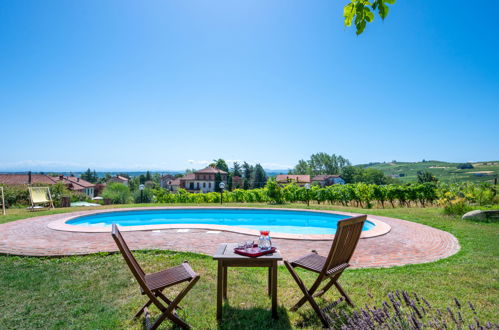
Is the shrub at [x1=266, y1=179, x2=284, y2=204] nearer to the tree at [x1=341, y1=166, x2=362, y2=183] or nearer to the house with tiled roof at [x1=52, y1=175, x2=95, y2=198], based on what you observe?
the house with tiled roof at [x1=52, y1=175, x2=95, y2=198]

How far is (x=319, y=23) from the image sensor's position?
1114cm

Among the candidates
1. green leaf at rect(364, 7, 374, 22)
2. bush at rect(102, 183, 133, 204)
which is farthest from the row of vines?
bush at rect(102, 183, 133, 204)

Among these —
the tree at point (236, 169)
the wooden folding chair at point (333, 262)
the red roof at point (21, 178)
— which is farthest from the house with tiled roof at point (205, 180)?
the wooden folding chair at point (333, 262)

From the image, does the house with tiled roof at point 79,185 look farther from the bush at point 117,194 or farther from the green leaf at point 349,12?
the green leaf at point 349,12

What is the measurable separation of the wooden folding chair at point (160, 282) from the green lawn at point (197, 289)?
26 centimetres

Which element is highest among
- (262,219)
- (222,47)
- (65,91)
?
(222,47)

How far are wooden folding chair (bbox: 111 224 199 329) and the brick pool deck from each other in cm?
261

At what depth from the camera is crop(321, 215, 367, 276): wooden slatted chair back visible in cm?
284

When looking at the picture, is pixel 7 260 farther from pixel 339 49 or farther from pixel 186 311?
pixel 339 49

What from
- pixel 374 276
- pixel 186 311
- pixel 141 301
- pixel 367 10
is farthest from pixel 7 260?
pixel 367 10

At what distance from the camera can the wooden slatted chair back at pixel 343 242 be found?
2.84 m

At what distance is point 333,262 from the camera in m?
3.02

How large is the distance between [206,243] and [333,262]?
13.0 ft

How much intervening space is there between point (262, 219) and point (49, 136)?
76.2ft
